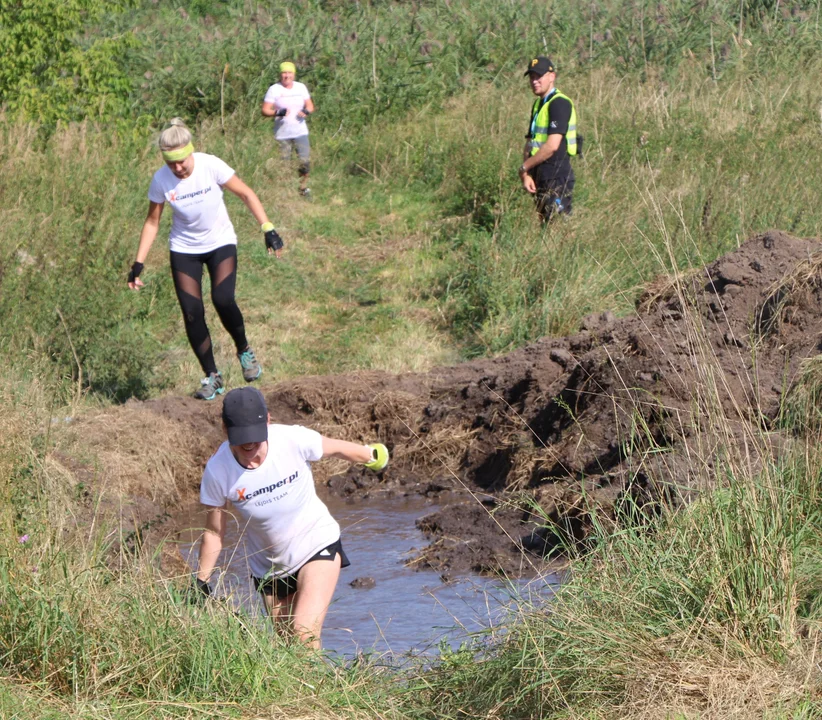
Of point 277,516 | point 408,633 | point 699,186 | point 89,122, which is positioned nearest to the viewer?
point 277,516

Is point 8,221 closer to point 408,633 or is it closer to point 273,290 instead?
point 273,290

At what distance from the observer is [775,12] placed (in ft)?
57.9

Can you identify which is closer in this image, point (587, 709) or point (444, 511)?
point (587, 709)

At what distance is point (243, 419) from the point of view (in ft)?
16.0

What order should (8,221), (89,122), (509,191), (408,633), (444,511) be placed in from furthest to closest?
(89,122) < (509,191) < (8,221) < (444,511) < (408,633)

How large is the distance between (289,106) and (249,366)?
600 cm

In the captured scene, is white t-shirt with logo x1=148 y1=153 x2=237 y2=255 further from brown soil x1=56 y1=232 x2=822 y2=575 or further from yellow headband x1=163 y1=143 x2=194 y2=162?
brown soil x1=56 y1=232 x2=822 y2=575

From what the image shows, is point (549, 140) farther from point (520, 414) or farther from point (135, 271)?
point (135, 271)

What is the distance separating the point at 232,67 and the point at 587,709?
14.2 meters

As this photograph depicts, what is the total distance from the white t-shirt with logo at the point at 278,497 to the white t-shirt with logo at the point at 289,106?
1010cm

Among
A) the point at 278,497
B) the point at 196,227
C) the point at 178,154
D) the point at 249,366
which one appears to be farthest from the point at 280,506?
the point at 249,366

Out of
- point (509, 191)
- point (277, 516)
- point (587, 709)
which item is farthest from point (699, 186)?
point (587, 709)

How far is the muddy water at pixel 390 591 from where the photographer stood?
214 inches

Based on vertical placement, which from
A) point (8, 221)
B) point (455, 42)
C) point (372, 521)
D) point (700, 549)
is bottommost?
point (372, 521)
